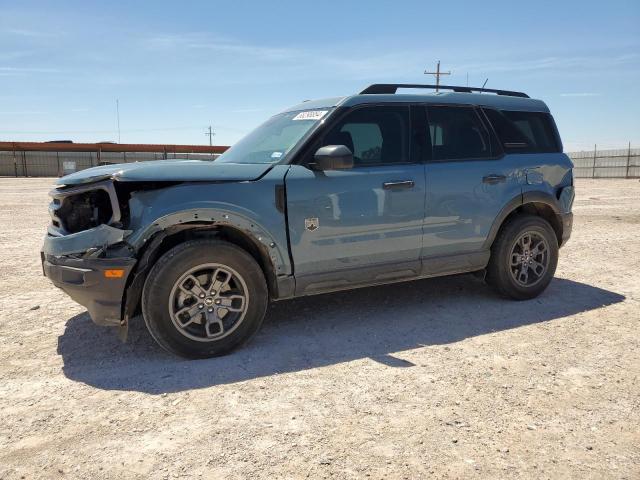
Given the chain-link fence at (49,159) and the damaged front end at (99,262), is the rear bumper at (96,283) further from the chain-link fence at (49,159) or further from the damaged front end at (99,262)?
the chain-link fence at (49,159)

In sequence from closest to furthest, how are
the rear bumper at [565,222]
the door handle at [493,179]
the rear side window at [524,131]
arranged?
the door handle at [493,179]
the rear side window at [524,131]
the rear bumper at [565,222]

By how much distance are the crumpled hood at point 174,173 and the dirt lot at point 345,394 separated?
133cm

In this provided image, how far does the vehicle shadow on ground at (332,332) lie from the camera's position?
11.4ft

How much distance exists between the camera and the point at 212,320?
12.1 feet

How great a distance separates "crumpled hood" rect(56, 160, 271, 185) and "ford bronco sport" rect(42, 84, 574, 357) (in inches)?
0.6

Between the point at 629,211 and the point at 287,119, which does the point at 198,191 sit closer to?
the point at 287,119

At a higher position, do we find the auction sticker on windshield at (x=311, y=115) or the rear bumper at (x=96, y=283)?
the auction sticker on windshield at (x=311, y=115)

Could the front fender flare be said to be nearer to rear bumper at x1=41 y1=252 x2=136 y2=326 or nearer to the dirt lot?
rear bumper at x1=41 y1=252 x2=136 y2=326

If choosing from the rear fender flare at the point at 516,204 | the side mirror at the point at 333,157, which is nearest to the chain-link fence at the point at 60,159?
the rear fender flare at the point at 516,204

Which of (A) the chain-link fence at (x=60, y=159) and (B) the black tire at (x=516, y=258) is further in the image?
(A) the chain-link fence at (x=60, y=159)

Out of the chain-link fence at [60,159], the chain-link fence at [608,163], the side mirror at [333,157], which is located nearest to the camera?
the side mirror at [333,157]

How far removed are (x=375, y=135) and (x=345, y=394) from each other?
231cm

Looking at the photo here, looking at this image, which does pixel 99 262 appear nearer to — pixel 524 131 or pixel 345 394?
pixel 345 394

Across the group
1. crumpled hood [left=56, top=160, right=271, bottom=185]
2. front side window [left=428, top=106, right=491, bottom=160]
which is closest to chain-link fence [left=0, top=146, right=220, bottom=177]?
front side window [left=428, top=106, right=491, bottom=160]
